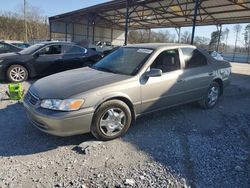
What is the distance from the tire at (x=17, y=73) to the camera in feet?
24.6

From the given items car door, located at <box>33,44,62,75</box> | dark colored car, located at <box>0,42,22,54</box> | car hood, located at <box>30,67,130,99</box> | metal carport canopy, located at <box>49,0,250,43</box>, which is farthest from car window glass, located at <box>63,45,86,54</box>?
metal carport canopy, located at <box>49,0,250,43</box>

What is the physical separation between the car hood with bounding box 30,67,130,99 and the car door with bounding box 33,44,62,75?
3985 millimetres

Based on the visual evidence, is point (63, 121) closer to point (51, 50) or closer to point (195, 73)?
point (195, 73)

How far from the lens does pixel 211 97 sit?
558 centimetres

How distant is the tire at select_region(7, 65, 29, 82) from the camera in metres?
7.50

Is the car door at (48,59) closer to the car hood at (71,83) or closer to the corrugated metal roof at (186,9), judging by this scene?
the car hood at (71,83)

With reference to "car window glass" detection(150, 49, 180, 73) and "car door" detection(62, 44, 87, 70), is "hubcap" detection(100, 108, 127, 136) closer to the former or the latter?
"car window glass" detection(150, 49, 180, 73)

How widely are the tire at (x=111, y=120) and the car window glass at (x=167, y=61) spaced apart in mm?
1056

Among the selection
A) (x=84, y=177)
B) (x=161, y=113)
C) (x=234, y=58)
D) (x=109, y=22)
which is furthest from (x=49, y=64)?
(x=234, y=58)

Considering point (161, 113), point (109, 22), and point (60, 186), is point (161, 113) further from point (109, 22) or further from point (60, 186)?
point (109, 22)

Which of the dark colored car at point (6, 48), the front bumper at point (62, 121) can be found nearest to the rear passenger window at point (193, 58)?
the front bumper at point (62, 121)

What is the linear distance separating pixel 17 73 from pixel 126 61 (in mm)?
4788

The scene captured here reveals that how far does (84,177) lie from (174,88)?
249 centimetres

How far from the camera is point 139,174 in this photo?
2.90 metres
